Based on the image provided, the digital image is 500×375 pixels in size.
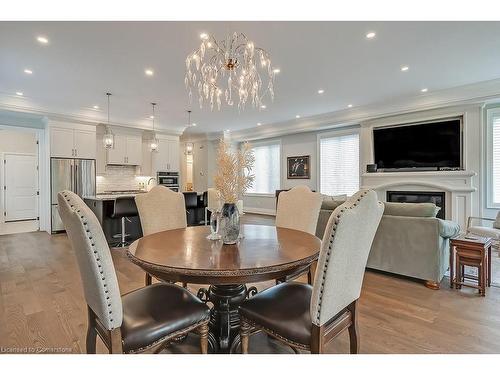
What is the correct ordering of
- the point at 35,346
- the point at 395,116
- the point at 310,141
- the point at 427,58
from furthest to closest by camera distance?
1. the point at 310,141
2. the point at 395,116
3. the point at 427,58
4. the point at 35,346

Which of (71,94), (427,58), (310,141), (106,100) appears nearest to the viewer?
(427,58)

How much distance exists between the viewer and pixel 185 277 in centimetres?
136

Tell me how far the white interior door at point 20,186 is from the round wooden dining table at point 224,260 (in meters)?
7.97

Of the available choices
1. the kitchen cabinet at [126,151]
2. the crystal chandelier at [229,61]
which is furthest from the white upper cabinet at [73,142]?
the crystal chandelier at [229,61]

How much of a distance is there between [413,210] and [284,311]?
2.35 meters

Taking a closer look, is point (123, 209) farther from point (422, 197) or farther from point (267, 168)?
point (422, 197)

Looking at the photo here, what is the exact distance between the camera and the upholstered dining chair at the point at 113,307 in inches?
46.3

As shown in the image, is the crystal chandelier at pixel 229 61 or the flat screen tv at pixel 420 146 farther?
the flat screen tv at pixel 420 146

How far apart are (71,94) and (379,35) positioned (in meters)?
5.29

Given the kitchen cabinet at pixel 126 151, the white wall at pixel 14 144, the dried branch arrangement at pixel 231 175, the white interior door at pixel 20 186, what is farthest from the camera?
the white interior door at pixel 20 186

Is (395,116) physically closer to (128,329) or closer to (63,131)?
(128,329)

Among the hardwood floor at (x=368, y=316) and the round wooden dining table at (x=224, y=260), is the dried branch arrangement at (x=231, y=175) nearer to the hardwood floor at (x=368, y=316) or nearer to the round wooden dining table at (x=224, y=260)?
the round wooden dining table at (x=224, y=260)

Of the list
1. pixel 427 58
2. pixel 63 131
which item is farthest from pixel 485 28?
pixel 63 131

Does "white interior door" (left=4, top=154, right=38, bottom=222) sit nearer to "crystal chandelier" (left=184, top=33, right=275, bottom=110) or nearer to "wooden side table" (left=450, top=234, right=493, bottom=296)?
"crystal chandelier" (left=184, top=33, right=275, bottom=110)
